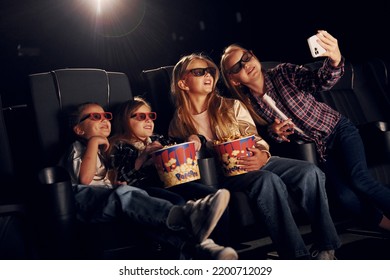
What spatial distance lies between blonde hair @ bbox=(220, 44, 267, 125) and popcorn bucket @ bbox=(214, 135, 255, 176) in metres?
0.43

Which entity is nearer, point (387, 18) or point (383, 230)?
point (383, 230)

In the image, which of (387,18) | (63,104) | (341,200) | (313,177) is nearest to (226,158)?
(313,177)

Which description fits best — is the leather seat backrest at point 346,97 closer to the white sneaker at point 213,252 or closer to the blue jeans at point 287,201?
the blue jeans at point 287,201

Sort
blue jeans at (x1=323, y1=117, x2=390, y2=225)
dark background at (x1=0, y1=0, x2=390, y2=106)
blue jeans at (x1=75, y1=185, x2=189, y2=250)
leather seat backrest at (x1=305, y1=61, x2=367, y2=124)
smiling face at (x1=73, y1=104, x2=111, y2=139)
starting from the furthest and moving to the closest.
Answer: dark background at (x1=0, y1=0, x2=390, y2=106) → leather seat backrest at (x1=305, y1=61, x2=367, y2=124) → blue jeans at (x1=323, y1=117, x2=390, y2=225) → smiling face at (x1=73, y1=104, x2=111, y2=139) → blue jeans at (x1=75, y1=185, x2=189, y2=250)

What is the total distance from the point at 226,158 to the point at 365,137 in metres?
0.89

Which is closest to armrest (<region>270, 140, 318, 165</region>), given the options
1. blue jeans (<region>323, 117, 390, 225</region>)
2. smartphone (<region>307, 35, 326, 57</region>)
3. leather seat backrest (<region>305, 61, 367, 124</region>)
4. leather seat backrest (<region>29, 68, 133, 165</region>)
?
blue jeans (<region>323, 117, 390, 225</region>)

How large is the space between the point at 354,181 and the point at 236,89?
0.64m

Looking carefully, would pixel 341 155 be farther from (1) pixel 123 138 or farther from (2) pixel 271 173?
(1) pixel 123 138

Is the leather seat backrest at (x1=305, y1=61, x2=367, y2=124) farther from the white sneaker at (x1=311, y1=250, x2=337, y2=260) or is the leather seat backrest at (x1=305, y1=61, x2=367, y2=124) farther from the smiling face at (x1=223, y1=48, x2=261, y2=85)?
the white sneaker at (x1=311, y1=250, x2=337, y2=260)

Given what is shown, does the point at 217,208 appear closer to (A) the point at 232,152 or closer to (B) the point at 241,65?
(A) the point at 232,152

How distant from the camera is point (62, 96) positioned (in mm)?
2115

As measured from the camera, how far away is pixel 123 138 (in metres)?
1.99

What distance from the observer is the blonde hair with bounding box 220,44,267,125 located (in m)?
2.17

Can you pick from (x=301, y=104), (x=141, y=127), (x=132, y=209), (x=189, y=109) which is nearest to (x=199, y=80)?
(x=189, y=109)
